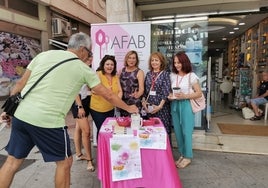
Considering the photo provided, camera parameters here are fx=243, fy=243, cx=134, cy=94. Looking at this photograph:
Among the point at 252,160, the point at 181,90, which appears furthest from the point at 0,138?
the point at 252,160

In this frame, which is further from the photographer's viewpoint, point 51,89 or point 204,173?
point 204,173

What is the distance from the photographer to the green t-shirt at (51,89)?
1.84 m

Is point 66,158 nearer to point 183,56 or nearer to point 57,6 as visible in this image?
point 183,56

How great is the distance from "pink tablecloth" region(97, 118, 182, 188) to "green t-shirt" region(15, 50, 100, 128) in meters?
0.46

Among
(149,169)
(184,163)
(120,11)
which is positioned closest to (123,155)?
(149,169)

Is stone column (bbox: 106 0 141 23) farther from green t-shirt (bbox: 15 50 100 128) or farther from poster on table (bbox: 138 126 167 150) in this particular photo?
poster on table (bbox: 138 126 167 150)

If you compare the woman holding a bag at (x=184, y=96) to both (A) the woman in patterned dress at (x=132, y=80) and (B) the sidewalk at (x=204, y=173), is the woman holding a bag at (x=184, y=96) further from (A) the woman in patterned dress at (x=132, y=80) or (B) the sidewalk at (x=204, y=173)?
(A) the woman in patterned dress at (x=132, y=80)

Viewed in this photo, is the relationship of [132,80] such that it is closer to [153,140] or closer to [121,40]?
[121,40]

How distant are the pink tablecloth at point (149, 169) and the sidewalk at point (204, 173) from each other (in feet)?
2.16

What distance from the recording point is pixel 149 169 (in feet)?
6.98

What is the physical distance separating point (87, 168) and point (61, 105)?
1.50 meters

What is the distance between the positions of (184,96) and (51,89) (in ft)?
5.56

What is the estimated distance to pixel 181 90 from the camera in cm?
304

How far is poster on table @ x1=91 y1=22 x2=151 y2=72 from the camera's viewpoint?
353 cm
